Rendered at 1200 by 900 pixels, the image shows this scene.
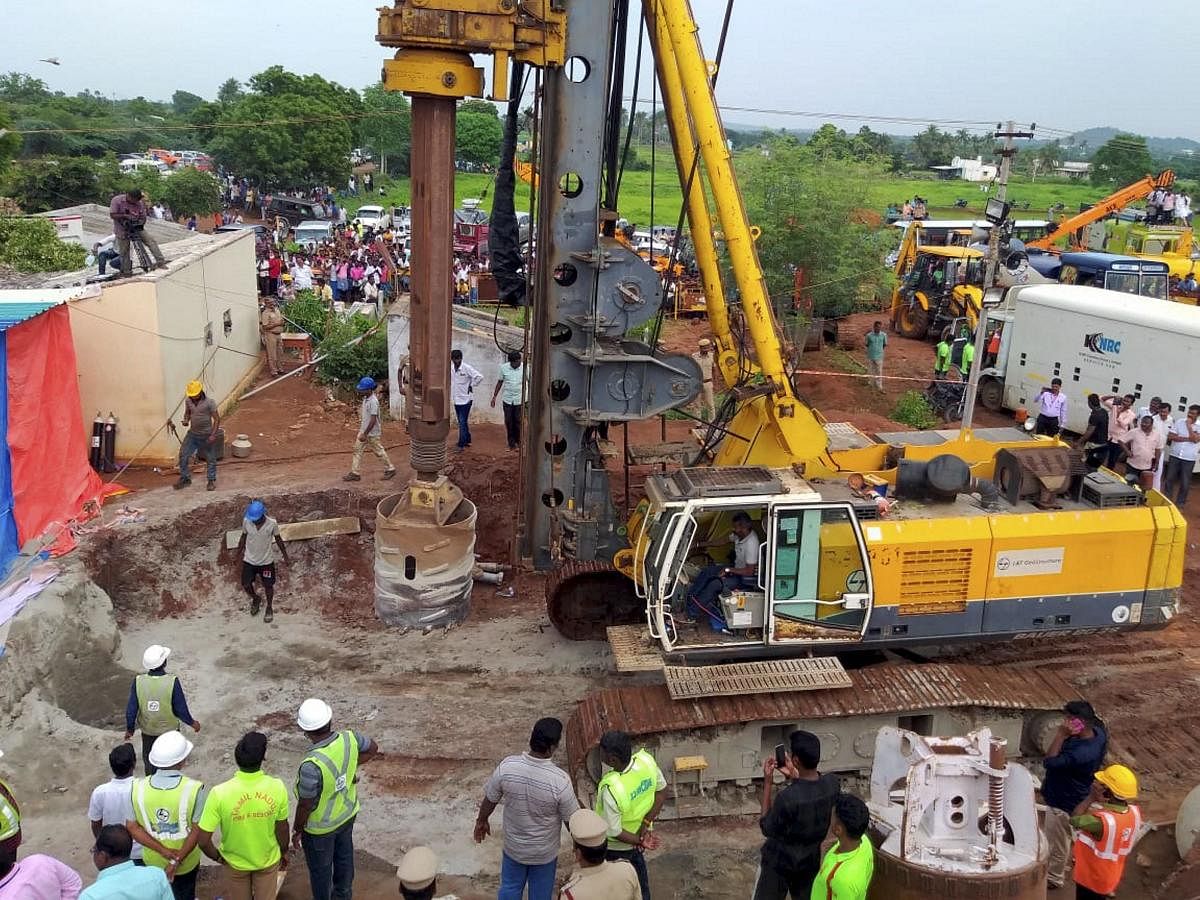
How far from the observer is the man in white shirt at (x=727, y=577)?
28.2 ft

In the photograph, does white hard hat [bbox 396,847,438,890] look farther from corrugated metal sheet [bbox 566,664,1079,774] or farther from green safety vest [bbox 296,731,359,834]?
corrugated metal sheet [bbox 566,664,1079,774]

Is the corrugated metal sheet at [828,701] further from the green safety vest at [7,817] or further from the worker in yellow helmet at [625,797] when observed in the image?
the green safety vest at [7,817]

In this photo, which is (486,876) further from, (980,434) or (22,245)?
(22,245)

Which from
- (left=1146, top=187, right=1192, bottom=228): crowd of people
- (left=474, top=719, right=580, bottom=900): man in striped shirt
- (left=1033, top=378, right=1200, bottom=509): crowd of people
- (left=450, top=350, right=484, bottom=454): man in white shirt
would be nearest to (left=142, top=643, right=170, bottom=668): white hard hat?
(left=474, top=719, right=580, bottom=900): man in striped shirt

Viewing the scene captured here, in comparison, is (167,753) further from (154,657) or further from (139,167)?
(139,167)

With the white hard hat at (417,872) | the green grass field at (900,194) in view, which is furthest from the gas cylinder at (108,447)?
the green grass field at (900,194)

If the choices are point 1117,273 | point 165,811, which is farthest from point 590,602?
point 1117,273

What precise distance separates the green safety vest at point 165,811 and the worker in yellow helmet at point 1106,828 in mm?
5005

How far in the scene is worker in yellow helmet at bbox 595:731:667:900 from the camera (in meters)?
5.73

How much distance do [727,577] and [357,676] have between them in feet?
11.9

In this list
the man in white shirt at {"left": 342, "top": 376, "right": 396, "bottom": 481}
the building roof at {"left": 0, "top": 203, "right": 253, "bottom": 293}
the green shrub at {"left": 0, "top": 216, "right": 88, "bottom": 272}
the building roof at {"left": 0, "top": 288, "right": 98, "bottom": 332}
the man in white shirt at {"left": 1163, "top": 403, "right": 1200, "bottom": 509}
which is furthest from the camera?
the green shrub at {"left": 0, "top": 216, "right": 88, "bottom": 272}

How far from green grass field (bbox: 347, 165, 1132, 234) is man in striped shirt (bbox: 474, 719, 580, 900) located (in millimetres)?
45610

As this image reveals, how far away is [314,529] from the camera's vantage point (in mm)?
11805

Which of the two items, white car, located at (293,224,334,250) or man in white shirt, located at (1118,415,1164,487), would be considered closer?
man in white shirt, located at (1118,415,1164,487)
